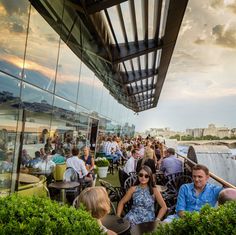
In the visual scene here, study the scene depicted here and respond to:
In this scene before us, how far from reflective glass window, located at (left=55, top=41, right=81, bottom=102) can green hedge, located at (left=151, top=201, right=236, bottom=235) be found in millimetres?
6327

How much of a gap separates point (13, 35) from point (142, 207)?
3.48 m

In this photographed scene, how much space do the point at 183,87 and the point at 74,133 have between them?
653 inches

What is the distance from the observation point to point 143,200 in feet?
12.9

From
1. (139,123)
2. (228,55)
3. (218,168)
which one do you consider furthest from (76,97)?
(139,123)

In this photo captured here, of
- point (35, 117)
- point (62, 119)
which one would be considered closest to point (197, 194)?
point (35, 117)

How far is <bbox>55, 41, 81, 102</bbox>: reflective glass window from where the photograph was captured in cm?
766

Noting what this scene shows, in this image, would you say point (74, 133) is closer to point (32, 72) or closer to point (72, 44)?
point (72, 44)

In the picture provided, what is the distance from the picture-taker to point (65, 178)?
21.2 feet

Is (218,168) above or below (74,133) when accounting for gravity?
below

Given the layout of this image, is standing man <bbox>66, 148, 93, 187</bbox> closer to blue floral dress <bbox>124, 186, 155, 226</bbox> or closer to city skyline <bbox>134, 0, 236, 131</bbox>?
blue floral dress <bbox>124, 186, 155, 226</bbox>

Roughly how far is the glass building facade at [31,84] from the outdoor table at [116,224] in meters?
2.43

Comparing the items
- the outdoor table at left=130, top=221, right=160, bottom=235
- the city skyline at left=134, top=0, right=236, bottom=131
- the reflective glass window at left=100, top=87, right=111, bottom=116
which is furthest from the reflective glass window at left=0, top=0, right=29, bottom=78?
the reflective glass window at left=100, top=87, right=111, bottom=116

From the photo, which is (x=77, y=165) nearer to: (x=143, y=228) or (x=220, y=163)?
(x=220, y=163)

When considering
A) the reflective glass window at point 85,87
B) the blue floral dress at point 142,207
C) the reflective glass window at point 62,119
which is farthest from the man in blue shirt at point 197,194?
the reflective glass window at point 85,87
